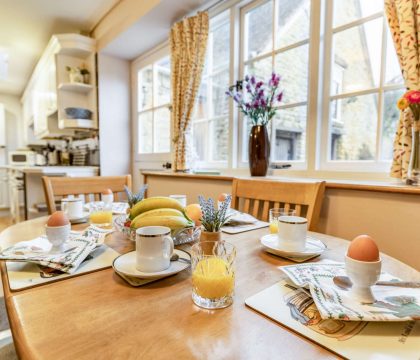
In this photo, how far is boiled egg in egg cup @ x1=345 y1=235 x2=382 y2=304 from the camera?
445mm

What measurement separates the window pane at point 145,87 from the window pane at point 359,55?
206 centimetres

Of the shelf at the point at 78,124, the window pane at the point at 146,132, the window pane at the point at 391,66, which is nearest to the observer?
the window pane at the point at 391,66

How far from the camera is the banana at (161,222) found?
0.71 m

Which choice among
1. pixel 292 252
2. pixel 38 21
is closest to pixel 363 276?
pixel 292 252

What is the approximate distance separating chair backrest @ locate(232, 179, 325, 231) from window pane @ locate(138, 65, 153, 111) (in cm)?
212

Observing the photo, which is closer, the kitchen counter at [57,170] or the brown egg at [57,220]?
the brown egg at [57,220]

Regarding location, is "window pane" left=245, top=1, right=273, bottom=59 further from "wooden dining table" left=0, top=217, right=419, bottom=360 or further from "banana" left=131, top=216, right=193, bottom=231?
"wooden dining table" left=0, top=217, right=419, bottom=360

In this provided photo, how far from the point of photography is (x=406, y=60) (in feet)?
3.68

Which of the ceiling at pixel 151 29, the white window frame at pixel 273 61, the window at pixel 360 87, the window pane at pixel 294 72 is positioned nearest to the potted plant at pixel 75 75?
the ceiling at pixel 151 29

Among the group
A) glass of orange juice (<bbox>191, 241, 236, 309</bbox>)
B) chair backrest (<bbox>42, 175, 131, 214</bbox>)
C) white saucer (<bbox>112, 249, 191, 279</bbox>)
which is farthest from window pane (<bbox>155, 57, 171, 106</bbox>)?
glass of orange juice (<bbox>191, 241, 236, 309</bbox>)

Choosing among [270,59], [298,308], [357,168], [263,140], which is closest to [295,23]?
[270,59]

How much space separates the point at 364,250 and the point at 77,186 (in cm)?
146

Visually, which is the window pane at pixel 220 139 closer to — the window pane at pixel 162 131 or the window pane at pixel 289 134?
the window pane at pixel 289 134

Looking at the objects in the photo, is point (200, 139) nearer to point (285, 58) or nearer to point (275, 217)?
point (285, 58)
